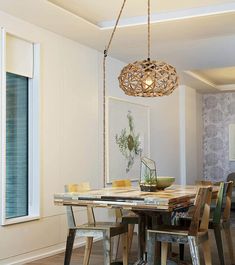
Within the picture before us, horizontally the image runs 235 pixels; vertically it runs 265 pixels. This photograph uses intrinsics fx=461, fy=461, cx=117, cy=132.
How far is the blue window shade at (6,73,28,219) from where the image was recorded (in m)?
4.90

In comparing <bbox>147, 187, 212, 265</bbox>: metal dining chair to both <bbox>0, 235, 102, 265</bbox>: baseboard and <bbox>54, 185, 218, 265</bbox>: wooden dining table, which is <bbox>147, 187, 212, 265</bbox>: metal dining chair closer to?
<bbox>54, 185, 218, 265</bbox>: wooden dining table

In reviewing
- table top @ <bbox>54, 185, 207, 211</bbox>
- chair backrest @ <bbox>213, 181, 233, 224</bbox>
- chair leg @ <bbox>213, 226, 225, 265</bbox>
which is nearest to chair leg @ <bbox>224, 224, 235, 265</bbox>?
chair backrest @ <bbox>213, 181, 233, 224</bbox>

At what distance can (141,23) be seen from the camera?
16.9ft

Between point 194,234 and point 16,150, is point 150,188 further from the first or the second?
point 16,150

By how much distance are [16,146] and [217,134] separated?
678cm

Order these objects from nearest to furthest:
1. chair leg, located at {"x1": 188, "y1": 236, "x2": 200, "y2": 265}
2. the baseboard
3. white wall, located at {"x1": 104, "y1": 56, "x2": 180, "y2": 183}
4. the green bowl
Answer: chair leg, located at {"x1": 188, "y1": 236, "x2": 200, "y2": 265} → the green bowl → the baseboard → white wall, located at {"x1": 104, "y1": 56, "x2": 180, "y2": 183}

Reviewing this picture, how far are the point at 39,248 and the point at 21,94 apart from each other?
1.71 meters

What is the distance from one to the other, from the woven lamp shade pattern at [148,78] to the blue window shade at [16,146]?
4.30 feet

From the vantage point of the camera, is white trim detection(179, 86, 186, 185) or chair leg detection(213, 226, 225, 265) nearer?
chair leg detection(213, 226, 225, 265)

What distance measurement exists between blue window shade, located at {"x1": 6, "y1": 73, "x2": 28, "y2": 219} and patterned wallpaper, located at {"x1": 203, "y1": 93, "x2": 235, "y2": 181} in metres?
6.58

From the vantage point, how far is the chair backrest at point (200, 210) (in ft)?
12.0

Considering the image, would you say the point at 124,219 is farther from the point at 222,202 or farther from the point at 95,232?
the point at 222,202

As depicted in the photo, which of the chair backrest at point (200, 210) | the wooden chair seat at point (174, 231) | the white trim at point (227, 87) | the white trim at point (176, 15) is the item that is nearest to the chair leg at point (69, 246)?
the wooden chair seat at point (174, 231)

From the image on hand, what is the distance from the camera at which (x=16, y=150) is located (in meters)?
5.03
